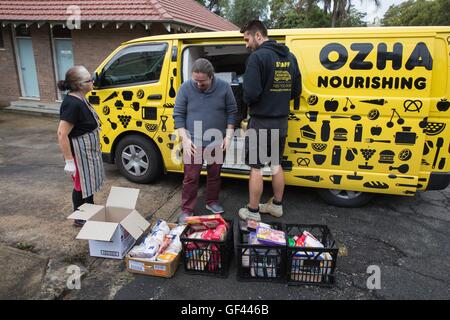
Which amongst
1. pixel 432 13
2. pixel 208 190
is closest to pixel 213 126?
pixel 208 190

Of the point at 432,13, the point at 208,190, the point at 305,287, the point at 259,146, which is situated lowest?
the point at 305,287

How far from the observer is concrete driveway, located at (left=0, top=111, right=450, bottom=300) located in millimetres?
2572

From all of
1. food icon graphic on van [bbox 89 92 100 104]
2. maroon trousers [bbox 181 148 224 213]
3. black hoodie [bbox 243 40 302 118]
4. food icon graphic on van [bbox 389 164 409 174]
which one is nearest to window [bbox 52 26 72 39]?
food icon graphic on van [bbox 89 92 100 104]

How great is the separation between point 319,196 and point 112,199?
2.50m

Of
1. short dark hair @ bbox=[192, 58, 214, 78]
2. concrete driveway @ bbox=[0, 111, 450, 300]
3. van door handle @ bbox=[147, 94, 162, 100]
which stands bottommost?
concrete driveway @ bbox=[0, 111, 450, 300]

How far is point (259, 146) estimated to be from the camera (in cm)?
331

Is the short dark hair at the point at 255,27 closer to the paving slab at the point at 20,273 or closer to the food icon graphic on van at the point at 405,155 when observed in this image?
the food icon graphic on van at the point at 405,155

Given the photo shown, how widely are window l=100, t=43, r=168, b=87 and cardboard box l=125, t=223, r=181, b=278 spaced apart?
7.48ft

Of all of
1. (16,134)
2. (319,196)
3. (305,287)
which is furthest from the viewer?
(16,134)

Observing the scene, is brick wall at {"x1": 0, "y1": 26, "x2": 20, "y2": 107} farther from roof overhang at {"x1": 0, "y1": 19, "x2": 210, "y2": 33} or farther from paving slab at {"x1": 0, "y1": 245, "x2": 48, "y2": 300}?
paving slab at {"x1": 0, "y1": 245, "x2": 48, "y2": 300}

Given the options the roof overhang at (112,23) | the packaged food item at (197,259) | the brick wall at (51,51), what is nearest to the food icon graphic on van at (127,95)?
the packaged food item at (197,259)

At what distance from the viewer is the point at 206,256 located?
269 cm

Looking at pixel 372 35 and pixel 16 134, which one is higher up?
pixel 372 35

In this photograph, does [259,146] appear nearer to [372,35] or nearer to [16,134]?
[372,35]
